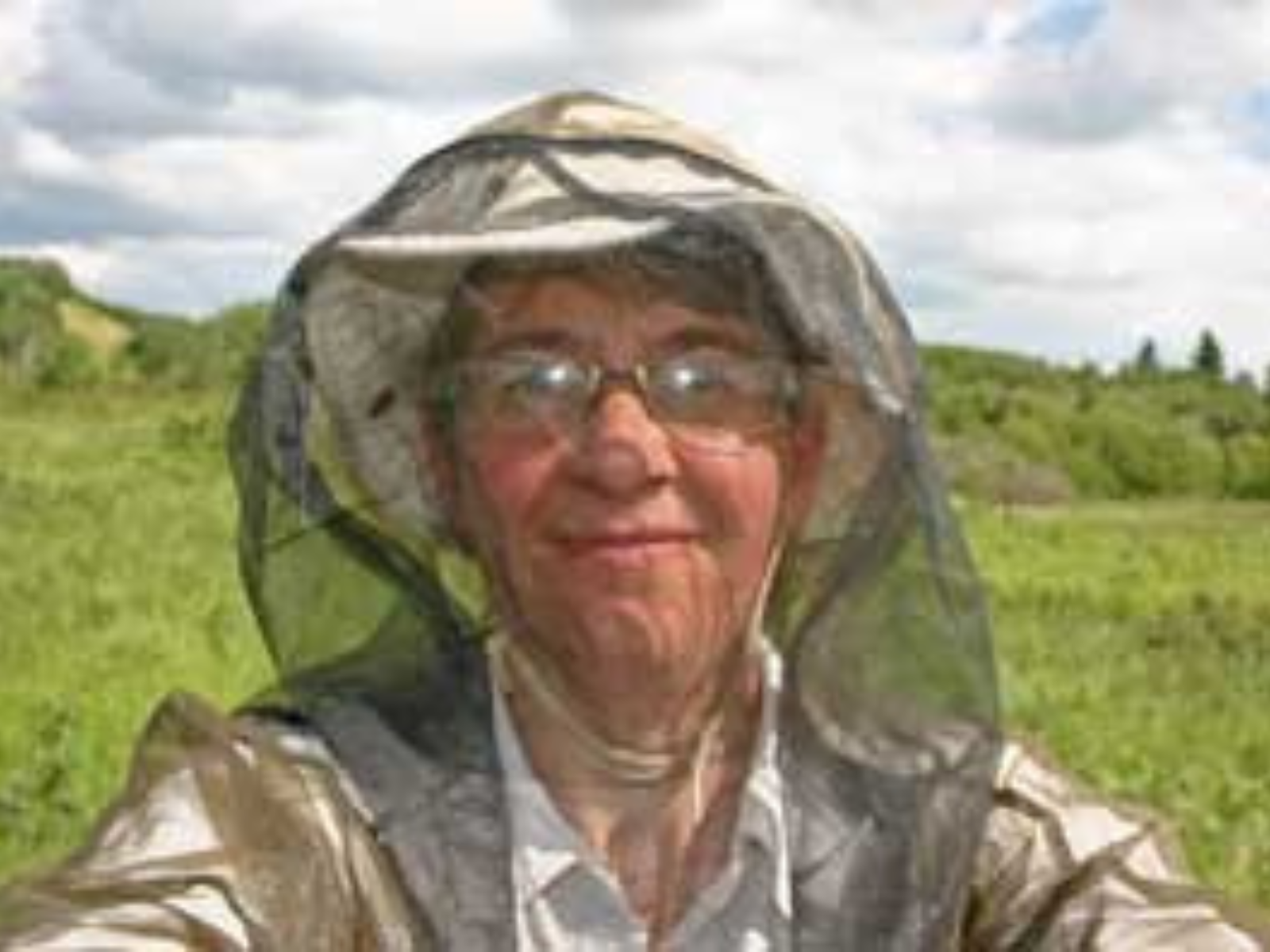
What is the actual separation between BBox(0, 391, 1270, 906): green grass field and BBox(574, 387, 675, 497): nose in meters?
0.80

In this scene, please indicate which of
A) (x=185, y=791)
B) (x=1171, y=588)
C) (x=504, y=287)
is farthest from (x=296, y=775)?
(x=1171, y=588)

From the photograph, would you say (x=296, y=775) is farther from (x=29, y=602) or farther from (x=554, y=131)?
(x=29, y=602)

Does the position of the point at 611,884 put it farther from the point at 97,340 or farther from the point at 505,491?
the point at 97,340

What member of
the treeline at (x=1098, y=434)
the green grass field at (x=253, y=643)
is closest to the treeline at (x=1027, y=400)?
the treeline at (x=1098, y=434)

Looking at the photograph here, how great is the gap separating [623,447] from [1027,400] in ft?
160

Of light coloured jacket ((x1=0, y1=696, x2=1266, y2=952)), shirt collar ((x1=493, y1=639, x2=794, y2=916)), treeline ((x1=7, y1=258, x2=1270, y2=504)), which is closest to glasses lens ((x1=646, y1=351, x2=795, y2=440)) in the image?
shirt collar ((x1=493, y1=639, x2=794, y2=916))

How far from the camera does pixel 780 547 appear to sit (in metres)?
2.74

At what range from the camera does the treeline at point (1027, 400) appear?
147 ft

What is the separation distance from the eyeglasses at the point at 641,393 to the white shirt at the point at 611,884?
29 cm

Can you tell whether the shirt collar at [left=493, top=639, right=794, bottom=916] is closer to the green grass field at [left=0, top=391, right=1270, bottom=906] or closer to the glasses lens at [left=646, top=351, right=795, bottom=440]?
the glasses lens at [left=646, top=351, right=795, bottom=440]

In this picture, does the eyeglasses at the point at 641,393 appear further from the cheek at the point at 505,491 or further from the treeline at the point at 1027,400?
the treeline at the point at 1027,400

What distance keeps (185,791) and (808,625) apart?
772 mm

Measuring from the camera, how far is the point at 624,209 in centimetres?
254

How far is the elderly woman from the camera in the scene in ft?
8.35
